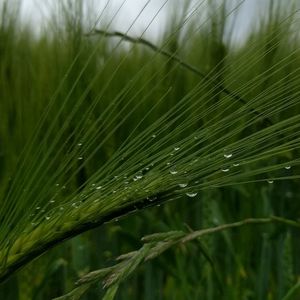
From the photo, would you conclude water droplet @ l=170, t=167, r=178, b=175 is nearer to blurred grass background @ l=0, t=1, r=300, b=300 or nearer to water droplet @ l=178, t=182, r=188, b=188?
water droplet @ l=178, t=182, r=188, b=188

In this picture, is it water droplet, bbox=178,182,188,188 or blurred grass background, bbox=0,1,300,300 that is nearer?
water droplet, bbox=178,182,188,188

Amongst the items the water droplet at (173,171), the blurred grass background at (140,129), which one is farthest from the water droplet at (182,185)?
the blurred grass background at (140,129)

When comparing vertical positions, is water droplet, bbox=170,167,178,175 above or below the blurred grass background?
below

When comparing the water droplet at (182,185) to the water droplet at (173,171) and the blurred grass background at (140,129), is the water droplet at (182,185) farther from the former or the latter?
the blurred grass background at (140,129)

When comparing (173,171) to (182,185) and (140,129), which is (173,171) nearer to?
(182,185)

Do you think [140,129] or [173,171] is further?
[140,129]

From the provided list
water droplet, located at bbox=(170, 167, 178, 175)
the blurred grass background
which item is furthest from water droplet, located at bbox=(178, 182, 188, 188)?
the blurred grass background

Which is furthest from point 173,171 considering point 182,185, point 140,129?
point 140,129

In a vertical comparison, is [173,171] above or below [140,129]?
below
